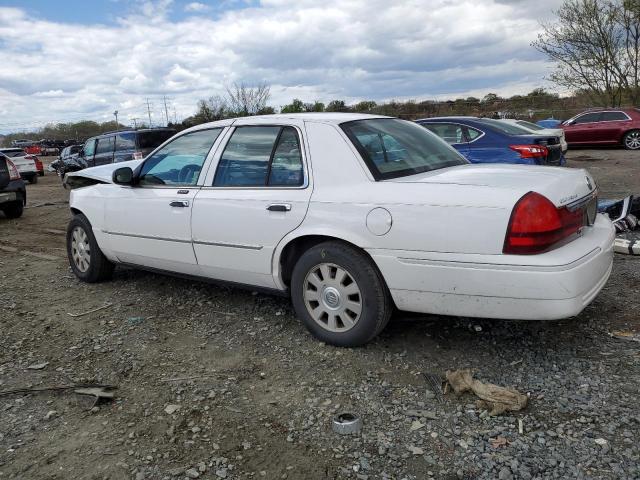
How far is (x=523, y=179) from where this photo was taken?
10.5 ft

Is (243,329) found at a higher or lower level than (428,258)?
lower

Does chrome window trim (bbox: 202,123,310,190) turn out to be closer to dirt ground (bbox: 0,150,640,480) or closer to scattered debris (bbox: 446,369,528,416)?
dirt ground (bbox: 0,150,640,480)

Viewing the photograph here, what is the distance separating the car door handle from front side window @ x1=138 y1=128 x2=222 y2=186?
87 centimetres

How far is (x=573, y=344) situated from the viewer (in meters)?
3.49

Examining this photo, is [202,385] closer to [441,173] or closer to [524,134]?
[441,173]

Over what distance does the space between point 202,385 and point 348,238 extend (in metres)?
1.25

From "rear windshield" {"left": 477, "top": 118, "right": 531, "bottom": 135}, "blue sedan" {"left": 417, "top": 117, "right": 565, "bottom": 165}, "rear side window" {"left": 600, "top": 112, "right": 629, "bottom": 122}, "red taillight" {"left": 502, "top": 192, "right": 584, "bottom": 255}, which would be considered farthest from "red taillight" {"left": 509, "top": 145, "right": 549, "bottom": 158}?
"rear side window" {"left": 600, "top": 112, "right": 629, "bottom": 122}

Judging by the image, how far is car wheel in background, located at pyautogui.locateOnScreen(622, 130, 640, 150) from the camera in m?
18.2

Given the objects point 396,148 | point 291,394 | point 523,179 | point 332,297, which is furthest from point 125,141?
point 523,179

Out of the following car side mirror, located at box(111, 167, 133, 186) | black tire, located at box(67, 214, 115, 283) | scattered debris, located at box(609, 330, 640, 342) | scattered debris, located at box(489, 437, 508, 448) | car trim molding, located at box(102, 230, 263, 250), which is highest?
car side mirror, located at box(111, 167, 133, 186)

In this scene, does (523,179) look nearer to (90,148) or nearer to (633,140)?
(90,148)

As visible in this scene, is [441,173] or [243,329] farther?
[243,329]

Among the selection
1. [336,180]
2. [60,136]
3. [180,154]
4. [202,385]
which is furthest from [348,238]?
[60,136]

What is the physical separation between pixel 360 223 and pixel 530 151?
5903 mm
